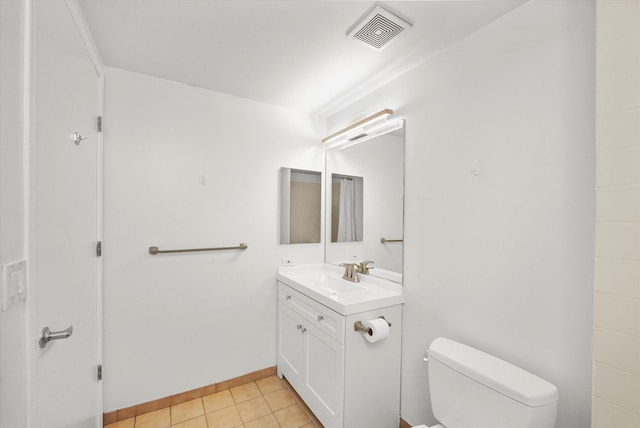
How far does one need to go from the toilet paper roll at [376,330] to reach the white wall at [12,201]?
54.7 inches

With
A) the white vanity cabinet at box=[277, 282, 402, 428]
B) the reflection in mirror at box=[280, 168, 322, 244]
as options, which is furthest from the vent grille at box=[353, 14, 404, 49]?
the white vanity cabinet at box=[277, 282, 402, 428]

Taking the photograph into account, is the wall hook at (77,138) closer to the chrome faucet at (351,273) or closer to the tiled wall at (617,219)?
the chrome faucet at (351,273)

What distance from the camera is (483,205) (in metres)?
1.42

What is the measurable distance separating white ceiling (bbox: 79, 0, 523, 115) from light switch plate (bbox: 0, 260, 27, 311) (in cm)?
124

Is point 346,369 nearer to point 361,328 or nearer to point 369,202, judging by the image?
point 361,328

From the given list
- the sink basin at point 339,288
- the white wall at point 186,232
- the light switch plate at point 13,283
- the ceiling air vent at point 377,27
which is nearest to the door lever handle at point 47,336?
the light switch plate at point 13,283

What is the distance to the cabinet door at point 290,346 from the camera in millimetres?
2072

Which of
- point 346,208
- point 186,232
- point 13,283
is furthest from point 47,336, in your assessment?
point 346,208

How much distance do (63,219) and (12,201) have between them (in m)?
0.44

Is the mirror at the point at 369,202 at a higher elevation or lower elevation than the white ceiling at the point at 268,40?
lower

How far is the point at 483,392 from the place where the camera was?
45.6 inches

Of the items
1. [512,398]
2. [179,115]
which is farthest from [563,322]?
[179,115]

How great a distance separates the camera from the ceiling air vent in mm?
1337

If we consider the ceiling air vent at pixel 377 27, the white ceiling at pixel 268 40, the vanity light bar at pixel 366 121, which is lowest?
the vanity light bar at pixel 366 121
